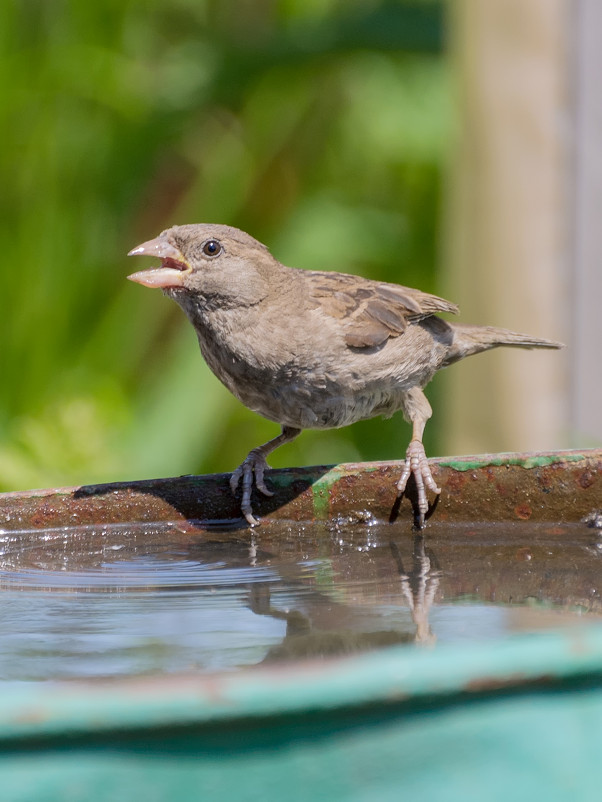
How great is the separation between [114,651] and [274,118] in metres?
4.34

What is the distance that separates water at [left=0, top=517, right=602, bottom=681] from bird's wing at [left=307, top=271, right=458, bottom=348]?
27.3 inches

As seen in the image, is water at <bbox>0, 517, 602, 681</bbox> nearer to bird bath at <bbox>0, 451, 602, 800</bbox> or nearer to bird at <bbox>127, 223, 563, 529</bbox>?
bird bath at <bbox>0, 451, 602, 800</bbox>

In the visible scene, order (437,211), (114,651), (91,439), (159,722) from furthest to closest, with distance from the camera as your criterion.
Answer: (437,211) < (91,439) < (114,651) < (159,722)

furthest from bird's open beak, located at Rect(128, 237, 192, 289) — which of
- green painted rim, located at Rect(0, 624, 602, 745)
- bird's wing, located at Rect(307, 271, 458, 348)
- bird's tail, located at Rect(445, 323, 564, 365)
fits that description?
green painted rim, located at Rect(0, 624, 602, 745)

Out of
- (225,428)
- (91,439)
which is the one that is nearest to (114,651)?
(91,439)

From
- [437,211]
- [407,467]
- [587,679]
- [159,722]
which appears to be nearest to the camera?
[159,722]

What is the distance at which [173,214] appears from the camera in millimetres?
5645

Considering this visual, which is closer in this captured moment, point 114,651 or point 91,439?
point 114,651

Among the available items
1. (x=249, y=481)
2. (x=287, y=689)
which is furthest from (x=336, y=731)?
(x=249, y=481)

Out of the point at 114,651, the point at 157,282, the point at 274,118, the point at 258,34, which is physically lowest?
the point at 114,651

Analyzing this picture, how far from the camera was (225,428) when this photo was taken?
18.8 ft

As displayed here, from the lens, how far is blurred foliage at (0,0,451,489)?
5.36 metres

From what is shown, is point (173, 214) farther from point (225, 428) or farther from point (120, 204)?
point (225, 428)

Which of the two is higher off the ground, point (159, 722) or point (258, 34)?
point (258, 34)
